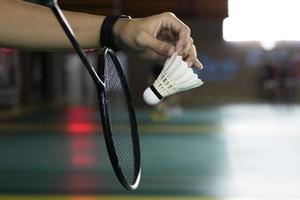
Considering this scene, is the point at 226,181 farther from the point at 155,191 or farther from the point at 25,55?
the point at 25,55

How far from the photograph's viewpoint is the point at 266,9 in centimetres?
1113

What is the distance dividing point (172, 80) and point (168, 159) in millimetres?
5719

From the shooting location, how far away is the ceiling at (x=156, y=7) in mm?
9062

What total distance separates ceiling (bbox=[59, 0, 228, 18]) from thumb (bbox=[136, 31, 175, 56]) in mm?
7463

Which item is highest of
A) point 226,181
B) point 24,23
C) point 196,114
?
point 24,23

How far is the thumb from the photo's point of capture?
0.87 m

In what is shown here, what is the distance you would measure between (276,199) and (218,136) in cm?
461

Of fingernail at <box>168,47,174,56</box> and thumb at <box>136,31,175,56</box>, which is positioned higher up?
thumb at <box>136,31,175,56</box>

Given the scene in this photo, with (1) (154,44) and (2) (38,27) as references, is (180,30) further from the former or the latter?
(2) (38,27)

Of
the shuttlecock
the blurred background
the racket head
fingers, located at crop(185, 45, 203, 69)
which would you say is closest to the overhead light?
the blurred background

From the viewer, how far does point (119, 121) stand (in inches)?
41.1

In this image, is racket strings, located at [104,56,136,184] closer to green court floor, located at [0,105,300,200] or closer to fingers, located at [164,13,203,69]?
fingers, located at [164,13,203,69]

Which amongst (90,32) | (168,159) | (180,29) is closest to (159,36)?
(180,29)

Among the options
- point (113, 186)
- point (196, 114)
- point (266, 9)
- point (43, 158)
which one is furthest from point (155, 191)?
point (196, 114)
